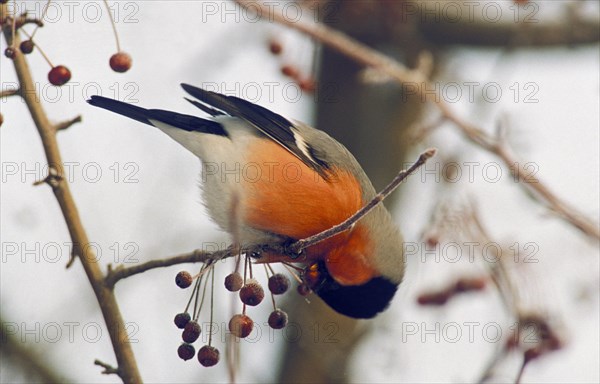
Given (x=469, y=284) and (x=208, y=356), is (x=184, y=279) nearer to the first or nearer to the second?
(x=208, y=356)

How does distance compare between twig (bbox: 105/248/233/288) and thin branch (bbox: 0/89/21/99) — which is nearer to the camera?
thin branch (bbox: 0/89/21/99)

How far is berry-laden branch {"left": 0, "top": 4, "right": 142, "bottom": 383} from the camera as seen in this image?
248 cm

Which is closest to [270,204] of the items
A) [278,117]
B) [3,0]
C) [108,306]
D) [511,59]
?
[278,117]

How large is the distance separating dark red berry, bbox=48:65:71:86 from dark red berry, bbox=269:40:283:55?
232 cm

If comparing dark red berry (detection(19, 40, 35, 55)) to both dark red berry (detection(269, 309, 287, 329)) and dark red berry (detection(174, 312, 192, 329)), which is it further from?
dark red berry (detection(269, 309, 287, 329))

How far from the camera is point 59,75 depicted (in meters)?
2.98

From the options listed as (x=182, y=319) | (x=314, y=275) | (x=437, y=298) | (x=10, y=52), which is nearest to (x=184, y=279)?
(x=182, y=319)

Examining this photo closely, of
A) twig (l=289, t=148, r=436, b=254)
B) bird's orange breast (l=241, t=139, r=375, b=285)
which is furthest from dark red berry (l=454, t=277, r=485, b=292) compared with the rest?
twig (l=289, t=148, r=436, b=254)

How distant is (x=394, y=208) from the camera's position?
6492mm

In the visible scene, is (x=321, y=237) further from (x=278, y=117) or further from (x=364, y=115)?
(x=364, y=115)

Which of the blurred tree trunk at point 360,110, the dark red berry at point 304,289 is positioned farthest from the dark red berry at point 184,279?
the blurred tree trunk at point 360,110

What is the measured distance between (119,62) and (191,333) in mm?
1085

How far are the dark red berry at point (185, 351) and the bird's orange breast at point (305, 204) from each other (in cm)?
87

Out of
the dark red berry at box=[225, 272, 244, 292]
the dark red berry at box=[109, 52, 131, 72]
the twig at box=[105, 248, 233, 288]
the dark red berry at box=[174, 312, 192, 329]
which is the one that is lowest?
the dark red berry at box=[174, 312, 192, 329]
